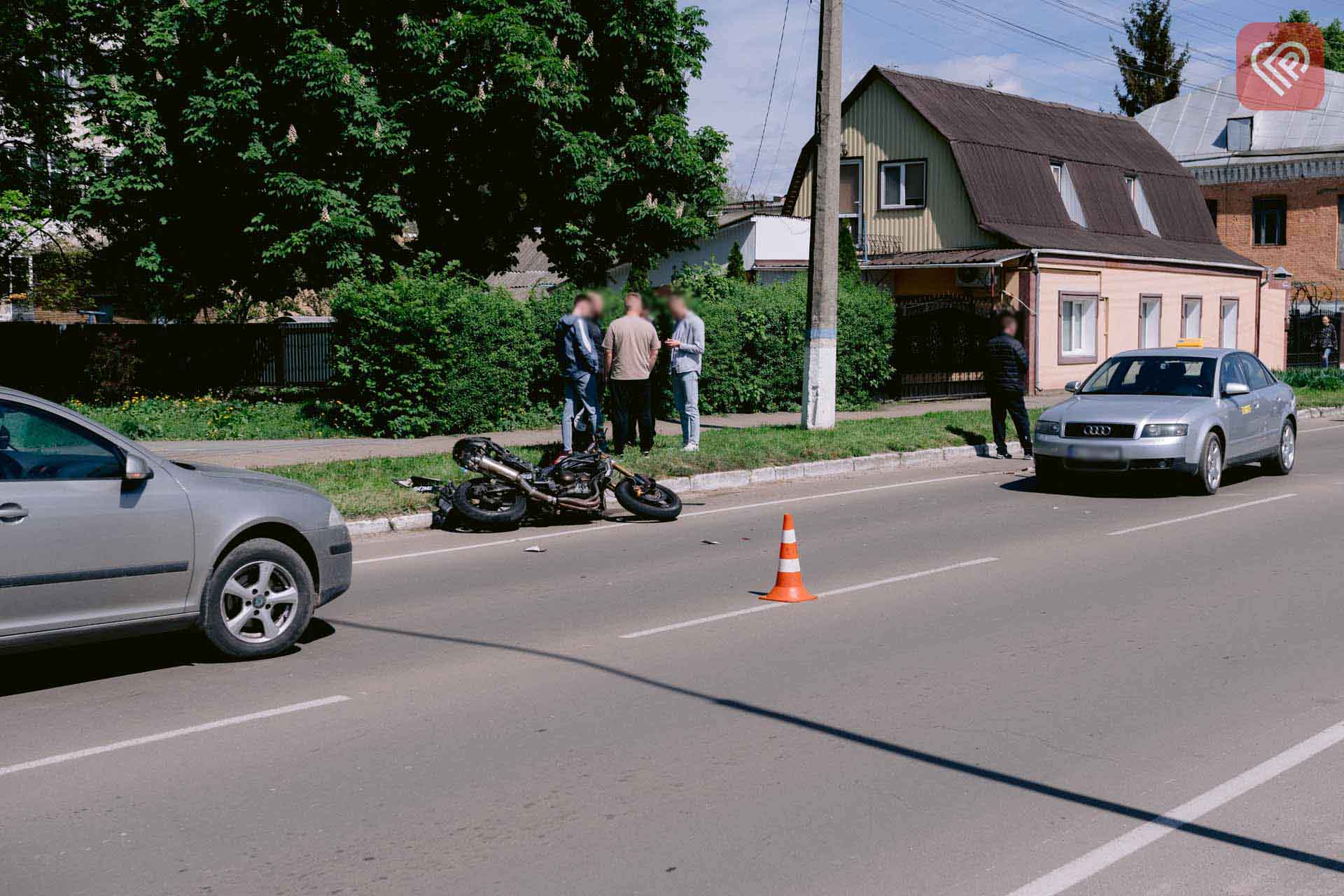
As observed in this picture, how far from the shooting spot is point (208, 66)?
22.2m

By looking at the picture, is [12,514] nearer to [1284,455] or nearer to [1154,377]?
[1154,377]

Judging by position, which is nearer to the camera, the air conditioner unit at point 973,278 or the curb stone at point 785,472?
the curb stone at point 785,472

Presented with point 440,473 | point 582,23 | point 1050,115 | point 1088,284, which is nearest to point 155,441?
point 440,473

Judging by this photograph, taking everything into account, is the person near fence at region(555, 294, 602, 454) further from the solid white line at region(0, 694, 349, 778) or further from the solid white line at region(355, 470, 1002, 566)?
the solid white line at region(0, 694, 349, 778)

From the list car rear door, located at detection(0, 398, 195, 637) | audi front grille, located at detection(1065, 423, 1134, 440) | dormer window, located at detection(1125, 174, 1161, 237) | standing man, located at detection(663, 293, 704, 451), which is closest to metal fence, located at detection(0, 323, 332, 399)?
standing man, located at detection(663, 293, 704, 451)

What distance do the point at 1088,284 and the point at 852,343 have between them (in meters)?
10.8

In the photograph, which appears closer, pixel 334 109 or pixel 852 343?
pixel 334 109

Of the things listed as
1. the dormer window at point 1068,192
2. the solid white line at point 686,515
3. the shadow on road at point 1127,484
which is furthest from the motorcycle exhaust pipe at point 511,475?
the dormer window at point 1068,192

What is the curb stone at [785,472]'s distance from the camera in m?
12.3

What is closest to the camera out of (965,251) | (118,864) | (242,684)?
(118,864)

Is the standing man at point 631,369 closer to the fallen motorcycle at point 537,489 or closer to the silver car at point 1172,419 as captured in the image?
the fallen motorcycle at point 537,489

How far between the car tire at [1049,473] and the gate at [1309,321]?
35178 millimetres

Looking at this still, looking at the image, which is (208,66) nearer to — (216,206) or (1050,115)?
(216,206)

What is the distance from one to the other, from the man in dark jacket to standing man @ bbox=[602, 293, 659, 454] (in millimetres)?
5165
